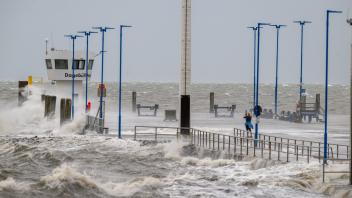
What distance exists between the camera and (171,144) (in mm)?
39188

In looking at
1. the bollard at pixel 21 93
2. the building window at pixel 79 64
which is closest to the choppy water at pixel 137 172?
the building window at pixel 79 64

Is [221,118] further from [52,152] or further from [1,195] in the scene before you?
[1,195]

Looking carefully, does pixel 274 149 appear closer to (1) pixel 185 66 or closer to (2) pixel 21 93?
(1) pixel 185 66

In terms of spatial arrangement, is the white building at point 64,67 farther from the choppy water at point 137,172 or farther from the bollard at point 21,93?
the choppy water at point 137,172

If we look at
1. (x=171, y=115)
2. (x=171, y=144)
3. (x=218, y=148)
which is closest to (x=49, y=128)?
(x=171, y=115)

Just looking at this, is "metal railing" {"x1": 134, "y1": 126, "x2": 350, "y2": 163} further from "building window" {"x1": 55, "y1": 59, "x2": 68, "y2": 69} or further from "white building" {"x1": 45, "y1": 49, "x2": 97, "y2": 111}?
"building window" {"x1": 55, "y1": 59, "x2": 68, "y2": 69}

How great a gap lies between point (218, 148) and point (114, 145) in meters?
7.96

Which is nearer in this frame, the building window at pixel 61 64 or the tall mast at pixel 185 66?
the tall mast at pixel 185 66

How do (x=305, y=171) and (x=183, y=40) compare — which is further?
(x=183, y=40)

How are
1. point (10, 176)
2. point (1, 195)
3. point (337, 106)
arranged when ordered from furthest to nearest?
point (337, 106) → point (10, 176) → point (1, 195)

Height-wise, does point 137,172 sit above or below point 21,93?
below

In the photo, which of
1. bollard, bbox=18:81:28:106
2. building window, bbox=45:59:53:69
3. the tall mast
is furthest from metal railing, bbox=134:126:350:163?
bollard, bbox=18:81:28:106

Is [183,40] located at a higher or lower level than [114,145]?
higher

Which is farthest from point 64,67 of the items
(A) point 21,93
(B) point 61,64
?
(A) point 21,93
